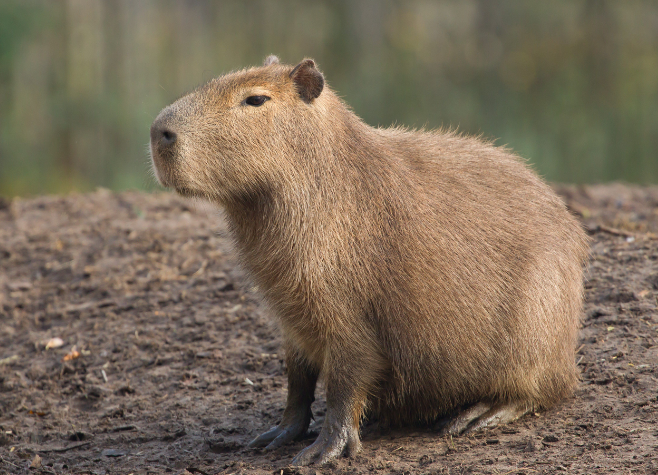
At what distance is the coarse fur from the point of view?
345 cm

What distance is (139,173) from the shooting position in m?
11.3

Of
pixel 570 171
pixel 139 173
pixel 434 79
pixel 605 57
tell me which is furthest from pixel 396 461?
pixel 605 57

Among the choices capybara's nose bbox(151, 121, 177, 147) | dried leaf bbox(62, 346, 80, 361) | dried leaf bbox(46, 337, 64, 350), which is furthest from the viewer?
dried leaf bbox(46, 337, 64, 350)

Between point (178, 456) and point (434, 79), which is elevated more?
point (434, 79)

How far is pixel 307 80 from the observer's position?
11.6 feet

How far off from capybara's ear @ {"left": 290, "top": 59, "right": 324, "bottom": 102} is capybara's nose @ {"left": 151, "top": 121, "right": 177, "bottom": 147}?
627 mm

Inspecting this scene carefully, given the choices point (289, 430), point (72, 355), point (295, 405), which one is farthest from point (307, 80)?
point (72, 355)

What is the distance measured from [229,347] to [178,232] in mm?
1772

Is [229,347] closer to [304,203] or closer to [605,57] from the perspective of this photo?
[304,203]

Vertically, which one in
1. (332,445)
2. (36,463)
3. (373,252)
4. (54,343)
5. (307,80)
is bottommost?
(36,463)

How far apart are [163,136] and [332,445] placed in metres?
1.59

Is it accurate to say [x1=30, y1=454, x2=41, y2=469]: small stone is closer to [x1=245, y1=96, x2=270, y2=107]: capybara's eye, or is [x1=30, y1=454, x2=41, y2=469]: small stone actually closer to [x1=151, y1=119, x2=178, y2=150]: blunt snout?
[x1=151, y1=119, x2=178, y2=150]: blunt snout

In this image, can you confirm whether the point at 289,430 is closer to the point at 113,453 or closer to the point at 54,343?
the point at 113,453

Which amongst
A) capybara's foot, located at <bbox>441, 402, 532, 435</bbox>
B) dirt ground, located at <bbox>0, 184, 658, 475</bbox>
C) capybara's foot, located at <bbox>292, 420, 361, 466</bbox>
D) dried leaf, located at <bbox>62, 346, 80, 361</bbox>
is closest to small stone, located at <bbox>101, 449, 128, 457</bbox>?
dirt ground, located at <bbox>0, 184, 658, 475</bbox>
